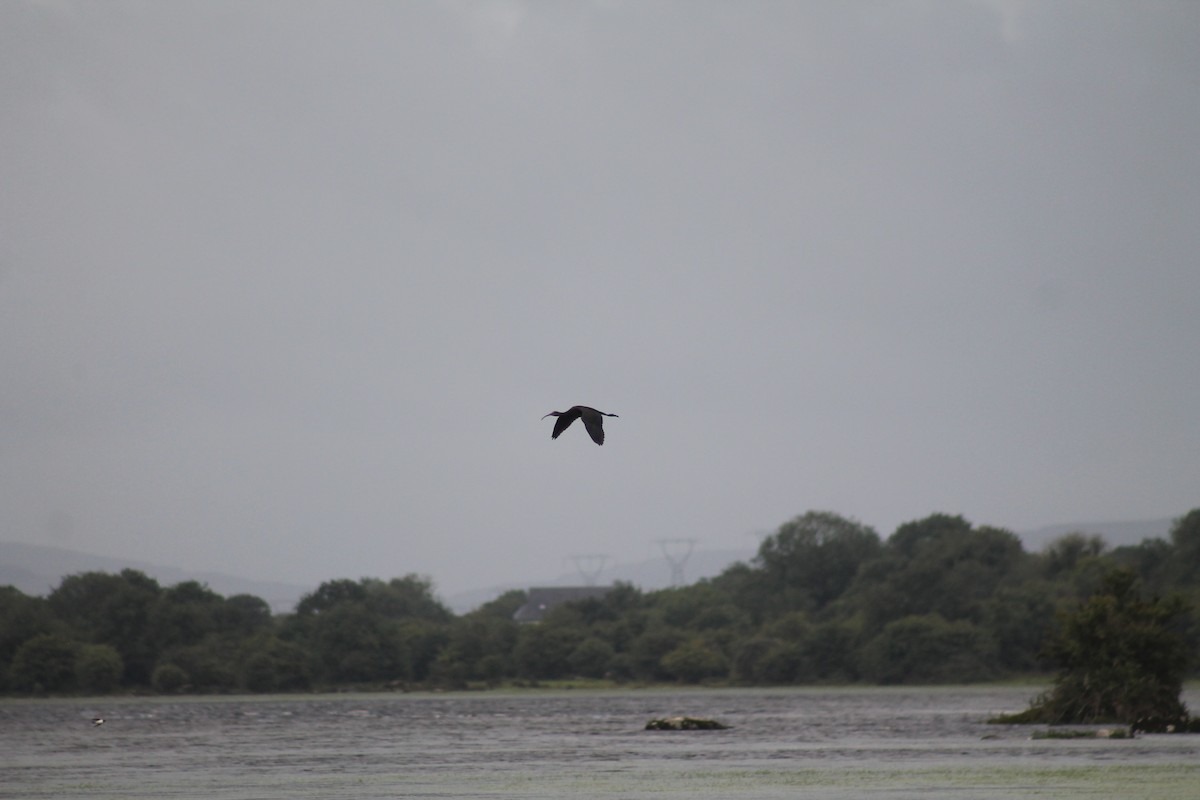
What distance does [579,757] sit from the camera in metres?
45.3

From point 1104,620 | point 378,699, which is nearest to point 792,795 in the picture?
point 1104,620

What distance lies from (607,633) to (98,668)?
41.4 meters

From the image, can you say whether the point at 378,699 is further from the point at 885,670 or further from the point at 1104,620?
the point at 1104,620

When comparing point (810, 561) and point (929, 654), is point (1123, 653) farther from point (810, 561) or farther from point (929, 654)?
point (810, 561)

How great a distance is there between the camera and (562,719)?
72562 millimetres

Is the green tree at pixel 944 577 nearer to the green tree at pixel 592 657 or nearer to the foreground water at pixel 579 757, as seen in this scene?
the green tree at pixel 592 657

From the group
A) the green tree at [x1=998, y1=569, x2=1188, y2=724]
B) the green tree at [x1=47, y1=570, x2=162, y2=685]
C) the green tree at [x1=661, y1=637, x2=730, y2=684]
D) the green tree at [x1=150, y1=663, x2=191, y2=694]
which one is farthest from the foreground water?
the green tree at [x1=661, y1=637, x2=730, y2=684]

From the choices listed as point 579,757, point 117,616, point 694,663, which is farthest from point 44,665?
point 579,757

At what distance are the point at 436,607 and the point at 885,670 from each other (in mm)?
59940

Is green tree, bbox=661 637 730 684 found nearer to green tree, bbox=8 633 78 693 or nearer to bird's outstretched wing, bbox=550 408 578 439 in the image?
green tree, bbox=8 633 78 693

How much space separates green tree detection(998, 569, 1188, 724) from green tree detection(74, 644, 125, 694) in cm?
7743

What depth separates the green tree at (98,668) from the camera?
358 feet

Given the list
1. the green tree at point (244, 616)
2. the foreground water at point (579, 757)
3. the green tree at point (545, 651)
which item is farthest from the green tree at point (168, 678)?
the foreground water at point (579, 757)

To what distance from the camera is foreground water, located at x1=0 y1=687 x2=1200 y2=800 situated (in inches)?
1366
